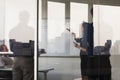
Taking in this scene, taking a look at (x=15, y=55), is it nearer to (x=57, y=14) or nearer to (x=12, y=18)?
(x=12, y=18)

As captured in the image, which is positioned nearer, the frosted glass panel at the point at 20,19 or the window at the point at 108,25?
the frosted glass panel at the point at 20,19

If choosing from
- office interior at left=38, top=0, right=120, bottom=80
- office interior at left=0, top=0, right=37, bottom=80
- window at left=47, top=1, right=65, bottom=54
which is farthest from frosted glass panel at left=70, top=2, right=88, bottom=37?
office interior at left=0, top=0, right=37, bottom=80

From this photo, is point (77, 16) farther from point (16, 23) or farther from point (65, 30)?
point (16, 23)

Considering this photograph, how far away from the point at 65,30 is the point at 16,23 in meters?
0.73

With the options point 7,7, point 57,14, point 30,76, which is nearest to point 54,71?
point 30,76

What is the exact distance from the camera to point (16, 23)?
177 inches

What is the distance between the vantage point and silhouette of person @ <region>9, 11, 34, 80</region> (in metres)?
4.46

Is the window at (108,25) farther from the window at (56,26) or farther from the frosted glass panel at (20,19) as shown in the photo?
the frosted glass panel at (20,19)

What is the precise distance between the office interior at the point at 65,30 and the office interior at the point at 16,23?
0.13 m

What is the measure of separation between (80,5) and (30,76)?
50.7 inches

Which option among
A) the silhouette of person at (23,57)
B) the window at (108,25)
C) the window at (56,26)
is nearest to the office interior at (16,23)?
the silhouette of person at (23,57)

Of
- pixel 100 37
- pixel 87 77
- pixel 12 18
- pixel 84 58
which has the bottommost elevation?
pixel 87 77

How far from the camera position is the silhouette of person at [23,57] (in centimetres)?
446

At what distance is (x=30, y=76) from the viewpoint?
452 cm
